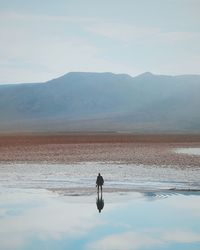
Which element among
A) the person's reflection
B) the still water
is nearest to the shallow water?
the still water

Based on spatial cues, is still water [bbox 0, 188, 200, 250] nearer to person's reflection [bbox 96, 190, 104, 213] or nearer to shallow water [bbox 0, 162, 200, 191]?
person's reflection [bbox 96, 190, 104, 213]

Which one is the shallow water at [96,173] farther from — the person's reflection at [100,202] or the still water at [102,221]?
the person's reflection at [100,202]

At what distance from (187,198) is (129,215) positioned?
179 inches

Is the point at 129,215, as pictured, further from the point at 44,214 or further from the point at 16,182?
the point at 16,182

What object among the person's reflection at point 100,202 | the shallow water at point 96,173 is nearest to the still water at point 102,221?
the person's reflection at point 100,202

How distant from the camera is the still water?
13.6 metres

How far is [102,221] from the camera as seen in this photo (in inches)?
640

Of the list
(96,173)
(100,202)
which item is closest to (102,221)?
(100,202)

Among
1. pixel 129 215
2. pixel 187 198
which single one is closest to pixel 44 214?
pixel 129 215

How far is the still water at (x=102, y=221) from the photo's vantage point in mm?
13567

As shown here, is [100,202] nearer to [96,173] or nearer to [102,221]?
[102,221]

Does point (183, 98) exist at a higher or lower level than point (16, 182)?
higher

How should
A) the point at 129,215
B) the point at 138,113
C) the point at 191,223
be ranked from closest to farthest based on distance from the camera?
1. the point at 191,223
2. the point at 129,215
3. the point at 138,113

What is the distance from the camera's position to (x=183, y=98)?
18450 centimetres
